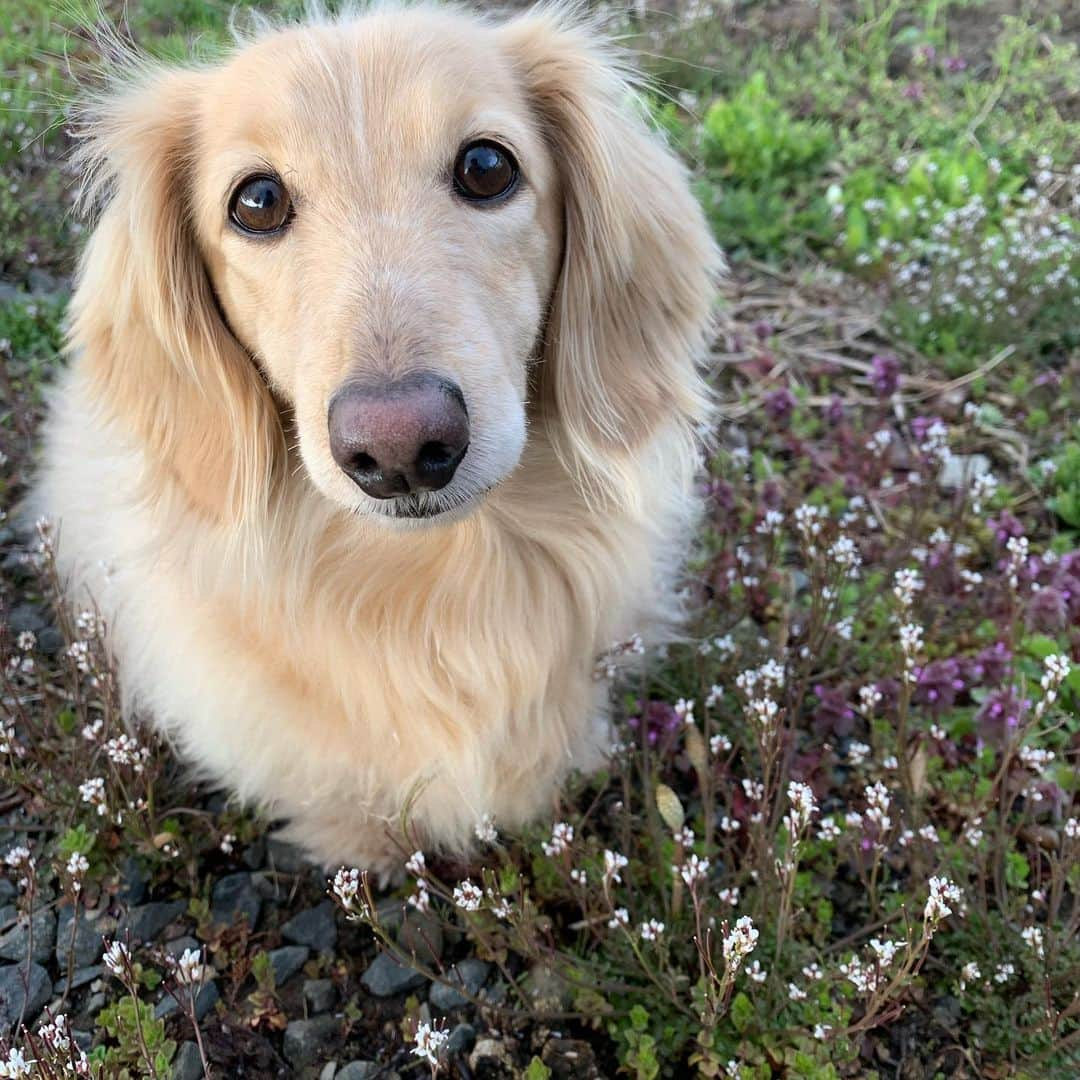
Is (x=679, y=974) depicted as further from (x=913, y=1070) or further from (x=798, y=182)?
(x=798, y=182)

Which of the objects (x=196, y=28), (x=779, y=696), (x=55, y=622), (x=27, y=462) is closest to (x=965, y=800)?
(x=779, y=696)

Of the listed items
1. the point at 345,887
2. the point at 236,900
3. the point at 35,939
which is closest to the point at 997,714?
the point at 345,887

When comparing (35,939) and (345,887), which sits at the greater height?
(345,887)

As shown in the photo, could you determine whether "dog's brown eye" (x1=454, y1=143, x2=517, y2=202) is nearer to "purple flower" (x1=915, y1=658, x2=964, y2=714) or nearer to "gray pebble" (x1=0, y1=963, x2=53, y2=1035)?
"purple flower" (x1=915, y1=658, x2=964, y2=714)

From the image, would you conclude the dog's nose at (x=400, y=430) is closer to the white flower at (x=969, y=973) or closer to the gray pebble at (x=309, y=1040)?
the gray pebble at (x=309, y=1040)

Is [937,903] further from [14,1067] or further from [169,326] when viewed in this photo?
[169,326]

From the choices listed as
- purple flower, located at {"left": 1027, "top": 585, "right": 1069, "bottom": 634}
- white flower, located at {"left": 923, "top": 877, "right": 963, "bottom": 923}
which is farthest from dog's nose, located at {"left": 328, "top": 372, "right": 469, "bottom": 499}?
purple flower, located at {"left": 1027, "top": 585, "right": 1069, "bottom": 634}
